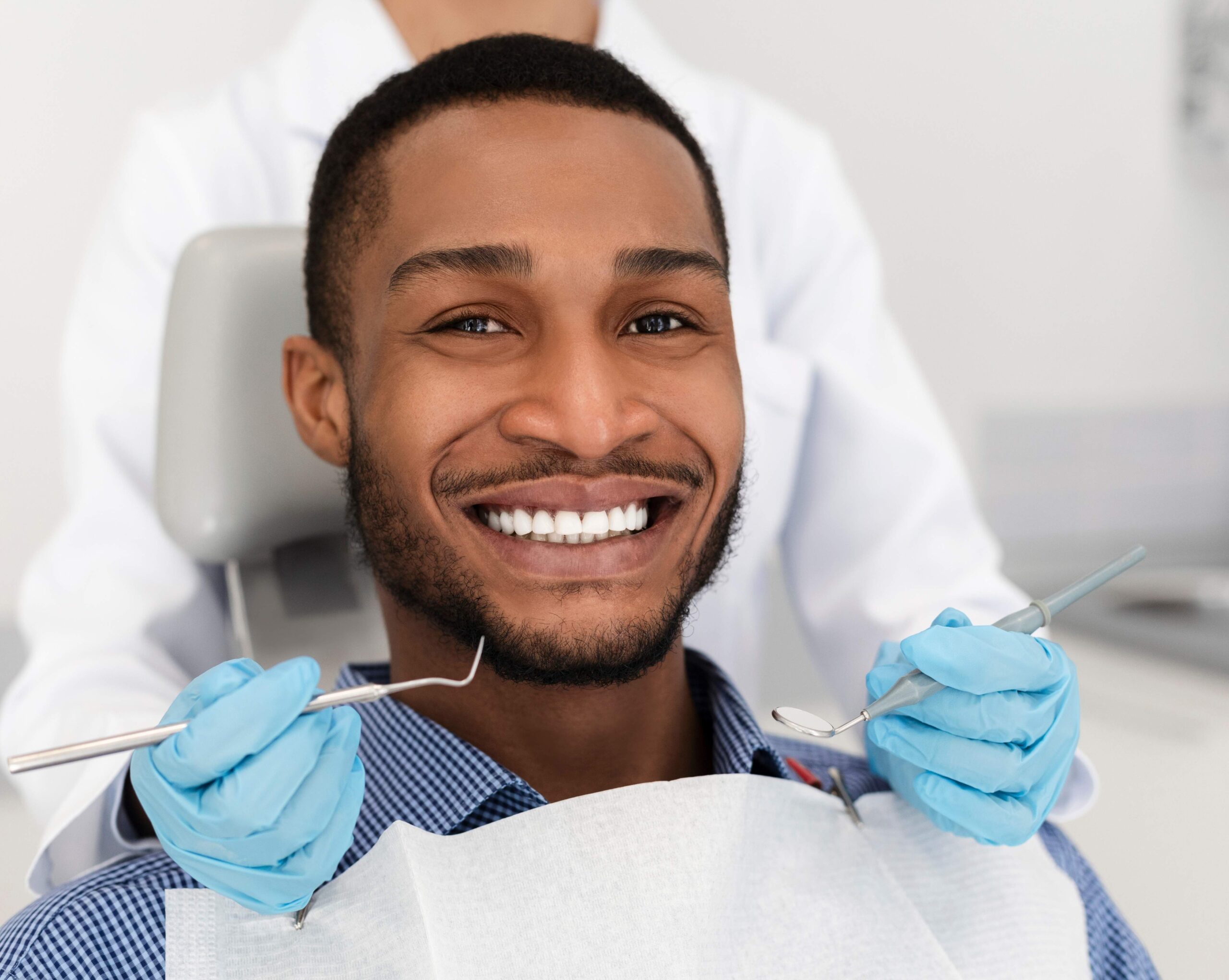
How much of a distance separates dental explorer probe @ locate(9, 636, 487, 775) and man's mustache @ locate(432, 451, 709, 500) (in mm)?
170

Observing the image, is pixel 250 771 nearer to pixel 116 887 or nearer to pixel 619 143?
pixel 116 887

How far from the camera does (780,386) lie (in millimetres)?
1456

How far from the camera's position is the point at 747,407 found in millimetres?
1400

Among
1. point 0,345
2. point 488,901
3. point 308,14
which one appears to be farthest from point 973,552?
point 0,345

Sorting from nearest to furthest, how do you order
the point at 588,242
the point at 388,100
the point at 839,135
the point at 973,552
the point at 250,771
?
the point at 250,771, the point at 588,242, the point at 388,100, the point at 973,552, the point at 839,135

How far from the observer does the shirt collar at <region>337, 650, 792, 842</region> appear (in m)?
0.94

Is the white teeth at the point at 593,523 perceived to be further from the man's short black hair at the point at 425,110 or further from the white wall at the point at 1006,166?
the white wall at the point at 1006,166


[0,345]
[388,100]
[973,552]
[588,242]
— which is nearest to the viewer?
[588,242]

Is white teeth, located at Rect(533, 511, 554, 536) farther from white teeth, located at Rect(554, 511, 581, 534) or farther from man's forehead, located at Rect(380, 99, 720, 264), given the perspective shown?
man's forehead, located at Rect(380, 99, 720, 264)

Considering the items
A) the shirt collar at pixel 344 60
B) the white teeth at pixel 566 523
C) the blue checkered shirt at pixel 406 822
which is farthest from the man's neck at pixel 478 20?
the blue checkered shirt at pixel 406 822

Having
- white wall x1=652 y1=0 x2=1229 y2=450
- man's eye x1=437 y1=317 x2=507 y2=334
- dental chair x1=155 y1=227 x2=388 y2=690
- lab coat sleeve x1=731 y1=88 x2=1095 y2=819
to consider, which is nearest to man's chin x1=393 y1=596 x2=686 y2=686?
man's eye x1=437 y1=317 x2=507 y2=334

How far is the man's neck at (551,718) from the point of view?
1.02m

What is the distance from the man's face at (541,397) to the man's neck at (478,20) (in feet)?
1.33

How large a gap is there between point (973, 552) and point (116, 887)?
1035 millimetres
